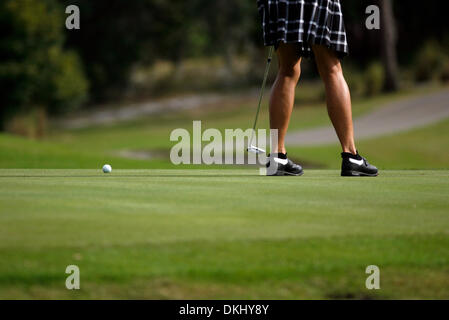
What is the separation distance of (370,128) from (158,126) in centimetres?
1250

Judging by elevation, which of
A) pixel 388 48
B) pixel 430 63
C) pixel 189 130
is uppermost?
pixel 388 48

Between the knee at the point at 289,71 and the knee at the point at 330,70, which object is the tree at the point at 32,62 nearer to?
the knee at the point at 289,71

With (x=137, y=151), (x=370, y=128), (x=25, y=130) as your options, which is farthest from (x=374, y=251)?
(x=25, y=130)

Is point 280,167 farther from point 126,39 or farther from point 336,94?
point 126,39

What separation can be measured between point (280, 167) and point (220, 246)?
2770mm

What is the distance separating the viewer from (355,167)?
5770 mm

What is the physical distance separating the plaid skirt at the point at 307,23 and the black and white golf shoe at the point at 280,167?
0.85 meters

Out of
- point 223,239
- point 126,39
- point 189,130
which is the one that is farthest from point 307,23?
point 126,39

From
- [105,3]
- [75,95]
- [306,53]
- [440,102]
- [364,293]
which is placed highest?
[105,3]

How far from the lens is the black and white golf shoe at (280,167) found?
5.84 metres

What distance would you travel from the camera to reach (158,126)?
1320 inches

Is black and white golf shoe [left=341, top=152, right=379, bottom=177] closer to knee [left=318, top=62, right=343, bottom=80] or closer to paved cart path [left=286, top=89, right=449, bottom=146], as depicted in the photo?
knee [left=318, top=62, right=343, bottom=80]

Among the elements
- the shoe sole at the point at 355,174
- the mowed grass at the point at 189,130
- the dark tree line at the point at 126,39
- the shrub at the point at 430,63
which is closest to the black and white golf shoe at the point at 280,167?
the shoe sole at the point at 355,174

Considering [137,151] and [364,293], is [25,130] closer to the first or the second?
[137,151]
